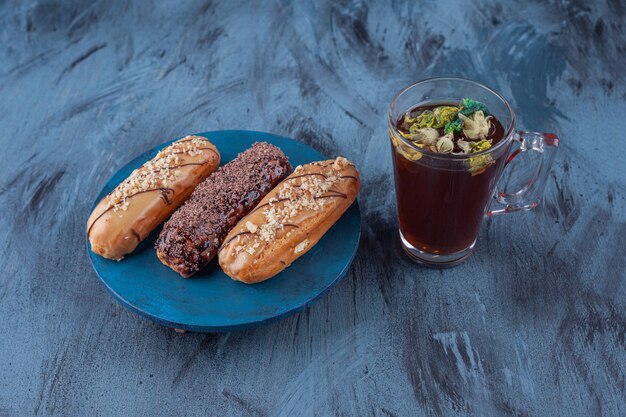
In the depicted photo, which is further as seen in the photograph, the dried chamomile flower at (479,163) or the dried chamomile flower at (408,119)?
the dried chamomile flower at (408,119)

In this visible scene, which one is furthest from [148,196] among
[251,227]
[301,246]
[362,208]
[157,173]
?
[362,208]

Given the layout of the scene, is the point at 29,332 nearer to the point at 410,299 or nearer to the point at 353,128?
the point at 410,299

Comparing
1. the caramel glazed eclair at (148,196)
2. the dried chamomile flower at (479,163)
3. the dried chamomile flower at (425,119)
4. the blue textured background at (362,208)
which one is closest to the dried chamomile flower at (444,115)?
the dried chamomile flower at (425,119)

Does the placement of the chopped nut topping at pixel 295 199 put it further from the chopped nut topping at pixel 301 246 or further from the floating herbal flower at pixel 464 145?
the floating herbal flower at pixel 464 145

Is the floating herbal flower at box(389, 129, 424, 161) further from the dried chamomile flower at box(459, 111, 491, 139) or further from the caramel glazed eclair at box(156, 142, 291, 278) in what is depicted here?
the caramel glazed eclair at box(156, 142, 291, 278)

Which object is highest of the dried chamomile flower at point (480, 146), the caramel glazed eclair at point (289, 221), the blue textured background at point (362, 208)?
the dried chamomile flower at point (480, 146)

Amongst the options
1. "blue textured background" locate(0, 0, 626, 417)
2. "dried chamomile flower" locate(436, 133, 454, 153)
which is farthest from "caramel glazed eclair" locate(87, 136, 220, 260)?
"dried chamomile flower" locate(436, 133, 454, 153)
